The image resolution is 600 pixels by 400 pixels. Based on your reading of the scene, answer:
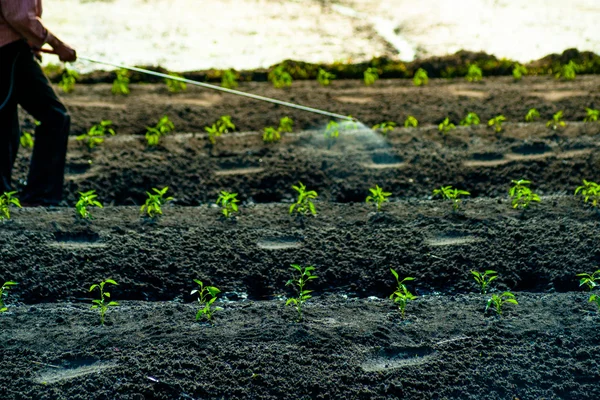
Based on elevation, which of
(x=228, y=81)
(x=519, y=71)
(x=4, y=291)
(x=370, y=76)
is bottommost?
(x=4, y=291)

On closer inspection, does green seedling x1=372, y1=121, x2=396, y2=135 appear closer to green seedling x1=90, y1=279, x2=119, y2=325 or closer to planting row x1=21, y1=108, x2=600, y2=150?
planting row x1=21, y1=108, x2=600, y2=150

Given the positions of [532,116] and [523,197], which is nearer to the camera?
[523,197]

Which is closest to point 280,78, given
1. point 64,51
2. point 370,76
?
point 370,76

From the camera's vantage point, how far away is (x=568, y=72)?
8172 mm

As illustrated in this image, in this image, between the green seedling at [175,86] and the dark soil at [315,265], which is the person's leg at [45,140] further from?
the green seedling at [175,86]

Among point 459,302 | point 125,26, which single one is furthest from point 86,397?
point 125,26

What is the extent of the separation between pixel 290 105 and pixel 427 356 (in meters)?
3.81

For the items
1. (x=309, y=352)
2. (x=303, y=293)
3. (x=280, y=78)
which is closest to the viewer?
(x=309, y=352)

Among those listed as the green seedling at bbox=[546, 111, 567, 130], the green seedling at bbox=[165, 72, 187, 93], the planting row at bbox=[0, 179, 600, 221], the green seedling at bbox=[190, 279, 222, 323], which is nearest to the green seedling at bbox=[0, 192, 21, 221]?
the planting row at bbox=[0, 179, 600, 221]

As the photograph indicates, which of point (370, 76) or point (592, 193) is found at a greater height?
point (370, 76)

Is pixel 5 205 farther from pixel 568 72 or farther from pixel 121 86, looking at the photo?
pixel 568 72

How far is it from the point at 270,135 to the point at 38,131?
171 cm

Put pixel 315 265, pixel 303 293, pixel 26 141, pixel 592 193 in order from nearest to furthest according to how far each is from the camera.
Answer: pixel 303 293
pixel 315 265
pixel 592 193
pixel 26 141

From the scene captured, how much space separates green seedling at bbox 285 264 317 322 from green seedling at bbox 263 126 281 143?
216cm
